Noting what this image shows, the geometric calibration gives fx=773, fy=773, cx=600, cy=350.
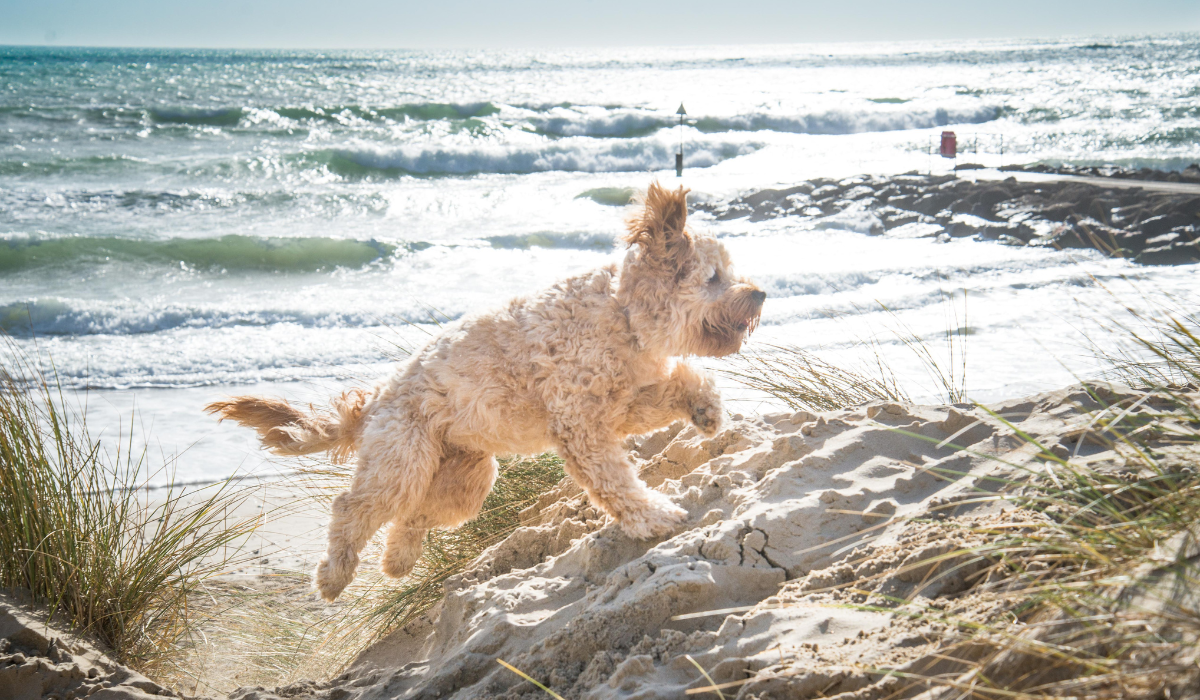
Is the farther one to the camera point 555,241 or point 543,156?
point 543,156

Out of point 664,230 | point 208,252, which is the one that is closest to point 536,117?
point 208,252

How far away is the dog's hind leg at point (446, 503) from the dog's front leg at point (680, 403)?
0.83m

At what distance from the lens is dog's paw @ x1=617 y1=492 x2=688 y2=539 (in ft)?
12.2

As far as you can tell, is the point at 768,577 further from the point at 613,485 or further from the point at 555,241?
the point at 555,241

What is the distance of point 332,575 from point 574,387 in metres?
1.50

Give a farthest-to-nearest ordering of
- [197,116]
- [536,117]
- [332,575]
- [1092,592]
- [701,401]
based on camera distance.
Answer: [536,117], [197,116], [701,401], [332,575], [1092,592]

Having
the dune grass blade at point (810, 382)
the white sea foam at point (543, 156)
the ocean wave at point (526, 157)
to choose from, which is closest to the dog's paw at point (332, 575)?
the dune grass blade at point (810, 382)

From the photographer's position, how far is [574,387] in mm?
3768

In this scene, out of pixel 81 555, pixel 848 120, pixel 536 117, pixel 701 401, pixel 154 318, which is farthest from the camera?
pixel 848 120

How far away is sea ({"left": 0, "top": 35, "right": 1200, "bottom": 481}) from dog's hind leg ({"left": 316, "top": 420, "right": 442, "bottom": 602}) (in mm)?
973

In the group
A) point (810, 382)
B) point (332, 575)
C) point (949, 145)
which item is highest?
point (949, 145)

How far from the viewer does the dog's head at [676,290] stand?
382 cm

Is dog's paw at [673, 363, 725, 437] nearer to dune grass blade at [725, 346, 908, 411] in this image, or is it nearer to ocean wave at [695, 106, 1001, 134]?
dune grass blade at [725, 346, 908, 411]

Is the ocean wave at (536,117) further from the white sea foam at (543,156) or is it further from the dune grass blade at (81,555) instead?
the dune grass blade at (81,555)
